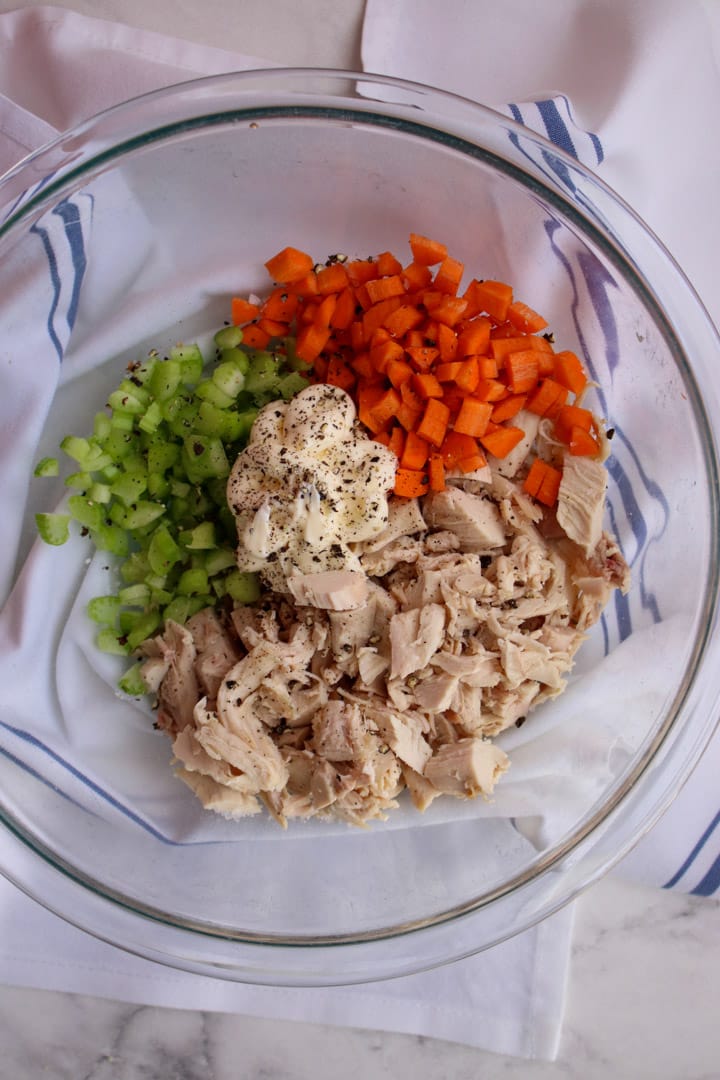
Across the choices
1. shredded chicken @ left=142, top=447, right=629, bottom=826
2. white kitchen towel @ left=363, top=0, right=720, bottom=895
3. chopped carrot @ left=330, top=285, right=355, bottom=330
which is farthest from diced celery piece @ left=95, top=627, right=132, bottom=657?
white kitchen towel @ left=363, top=0, right=720, bottom=895

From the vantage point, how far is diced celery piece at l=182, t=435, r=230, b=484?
67.5 inches

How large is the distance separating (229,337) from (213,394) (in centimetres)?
14

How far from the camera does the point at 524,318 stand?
1745 millimetres

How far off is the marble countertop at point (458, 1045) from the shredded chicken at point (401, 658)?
0.64m

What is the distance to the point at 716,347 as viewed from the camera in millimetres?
1701

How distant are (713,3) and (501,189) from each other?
644 millimetres

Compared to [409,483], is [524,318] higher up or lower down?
higher up

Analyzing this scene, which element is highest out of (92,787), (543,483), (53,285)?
(53,285)

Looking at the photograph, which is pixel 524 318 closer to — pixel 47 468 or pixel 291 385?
pixel 291 385

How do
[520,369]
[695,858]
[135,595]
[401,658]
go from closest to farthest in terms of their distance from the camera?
[401,658]
[520,369]
[135,595]
[695,858]

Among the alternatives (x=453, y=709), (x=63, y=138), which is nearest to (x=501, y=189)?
(x=63, y=138)

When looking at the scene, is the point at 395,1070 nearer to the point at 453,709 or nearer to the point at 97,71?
the point at 453,709

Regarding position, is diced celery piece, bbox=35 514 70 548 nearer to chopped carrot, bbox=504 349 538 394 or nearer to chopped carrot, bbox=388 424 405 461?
chopped carrot, bbox=388 424 405 461

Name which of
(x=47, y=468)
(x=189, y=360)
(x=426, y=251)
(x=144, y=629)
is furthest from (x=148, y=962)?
(x=426, y=251)
